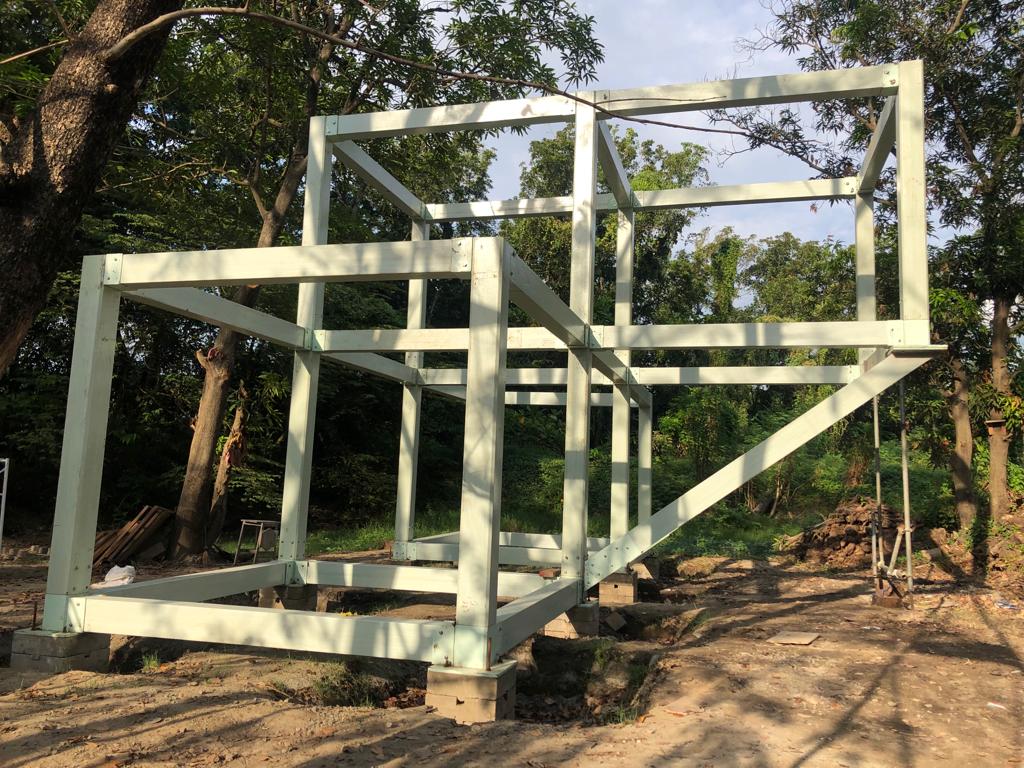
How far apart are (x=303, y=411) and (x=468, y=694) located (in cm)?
379

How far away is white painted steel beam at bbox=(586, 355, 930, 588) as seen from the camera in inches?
231

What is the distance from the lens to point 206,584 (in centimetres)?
604

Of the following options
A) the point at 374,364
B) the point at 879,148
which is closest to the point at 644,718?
the point at 374,364

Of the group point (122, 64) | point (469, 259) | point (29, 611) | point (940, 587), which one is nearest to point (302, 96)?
point (29, 611)

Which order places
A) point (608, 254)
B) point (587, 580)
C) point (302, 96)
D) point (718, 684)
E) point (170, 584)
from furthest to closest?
point (608, 254)
point (302, 96)
point (587, 580)
point (170, 584)
point (718, 684)

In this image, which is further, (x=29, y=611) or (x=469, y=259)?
(x=29, y=611)

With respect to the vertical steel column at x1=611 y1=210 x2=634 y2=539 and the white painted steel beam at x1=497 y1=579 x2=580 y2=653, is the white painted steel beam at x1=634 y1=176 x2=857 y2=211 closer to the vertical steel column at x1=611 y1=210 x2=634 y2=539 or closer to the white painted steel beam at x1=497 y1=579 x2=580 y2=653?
the vertical steel column at x1=611 y1=210 x2=634 y2=539

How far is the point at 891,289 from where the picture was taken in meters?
12.7

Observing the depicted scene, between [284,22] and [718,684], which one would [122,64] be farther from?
[718,684]

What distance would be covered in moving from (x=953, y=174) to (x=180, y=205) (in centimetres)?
1231

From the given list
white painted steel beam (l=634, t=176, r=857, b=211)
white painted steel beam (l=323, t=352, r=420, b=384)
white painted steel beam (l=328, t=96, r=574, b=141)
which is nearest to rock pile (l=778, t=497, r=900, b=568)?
white painted steel beam (l=634, t=176, r=857, b=211)

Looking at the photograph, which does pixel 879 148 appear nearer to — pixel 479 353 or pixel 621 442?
pixel 621 442

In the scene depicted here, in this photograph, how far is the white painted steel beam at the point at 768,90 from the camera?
250 inches

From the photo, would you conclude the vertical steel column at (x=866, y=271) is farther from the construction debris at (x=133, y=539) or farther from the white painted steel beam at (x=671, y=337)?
the construction debris at (x=133, y=539)
